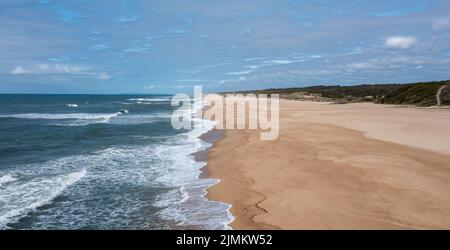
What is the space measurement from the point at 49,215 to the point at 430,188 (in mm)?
9849

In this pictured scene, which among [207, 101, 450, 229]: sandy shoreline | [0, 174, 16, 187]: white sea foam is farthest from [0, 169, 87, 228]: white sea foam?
[207, 101, 450, 229]: sandy shoreline

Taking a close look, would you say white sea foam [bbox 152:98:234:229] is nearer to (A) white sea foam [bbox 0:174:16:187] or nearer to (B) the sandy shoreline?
(B) the sandy shoreline

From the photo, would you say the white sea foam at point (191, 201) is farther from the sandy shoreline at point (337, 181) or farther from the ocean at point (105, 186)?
the sandy shoreline at point (337, 181)

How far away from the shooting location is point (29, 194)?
40.1 feet

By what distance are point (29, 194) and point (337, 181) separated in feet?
29.8

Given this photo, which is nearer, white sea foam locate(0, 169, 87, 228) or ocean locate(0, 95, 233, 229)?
ocean locate(0, 95, 233, 229)

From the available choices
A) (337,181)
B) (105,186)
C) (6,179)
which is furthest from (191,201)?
(6,179)

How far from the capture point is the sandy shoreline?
352 inches

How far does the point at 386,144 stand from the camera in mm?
18781

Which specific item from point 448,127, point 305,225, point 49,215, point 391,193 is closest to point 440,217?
point 391,193

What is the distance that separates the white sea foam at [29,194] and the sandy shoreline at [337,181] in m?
4.72

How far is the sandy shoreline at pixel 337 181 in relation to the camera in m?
8.95

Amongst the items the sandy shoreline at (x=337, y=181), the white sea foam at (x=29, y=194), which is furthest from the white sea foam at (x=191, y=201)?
the white sea foam at (x=29, y=194)

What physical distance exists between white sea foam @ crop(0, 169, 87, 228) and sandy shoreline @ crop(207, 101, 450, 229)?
4.72 m
